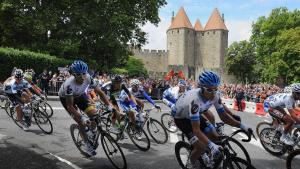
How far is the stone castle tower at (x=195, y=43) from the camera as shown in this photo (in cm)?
12144

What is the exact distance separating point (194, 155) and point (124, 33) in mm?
31415

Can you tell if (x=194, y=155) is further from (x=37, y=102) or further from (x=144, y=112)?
(x=37, y=102)

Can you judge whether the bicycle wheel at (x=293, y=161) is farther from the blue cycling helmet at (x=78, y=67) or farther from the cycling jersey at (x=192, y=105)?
the blue cycling helmet at (x=78, y=67)

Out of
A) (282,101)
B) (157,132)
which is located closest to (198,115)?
(282,101)

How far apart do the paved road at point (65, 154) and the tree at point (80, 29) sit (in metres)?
22.2

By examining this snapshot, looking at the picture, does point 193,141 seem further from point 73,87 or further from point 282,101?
point 282,101

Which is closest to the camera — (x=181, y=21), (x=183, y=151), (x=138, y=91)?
(x=183, y=151)

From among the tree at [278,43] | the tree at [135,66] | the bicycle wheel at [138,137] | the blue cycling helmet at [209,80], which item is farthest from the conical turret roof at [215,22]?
the blue cycling helmet at [209,80]

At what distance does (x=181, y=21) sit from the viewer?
126 metres

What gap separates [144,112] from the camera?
11.4 metres

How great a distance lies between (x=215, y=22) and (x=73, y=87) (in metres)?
123

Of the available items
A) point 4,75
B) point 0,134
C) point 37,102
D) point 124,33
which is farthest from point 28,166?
point 124,33

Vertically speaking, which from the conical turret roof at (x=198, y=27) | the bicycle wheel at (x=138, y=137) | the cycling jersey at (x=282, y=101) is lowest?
the bicycle wheel at (x=138, y=137)

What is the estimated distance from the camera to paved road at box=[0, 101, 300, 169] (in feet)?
28.0
